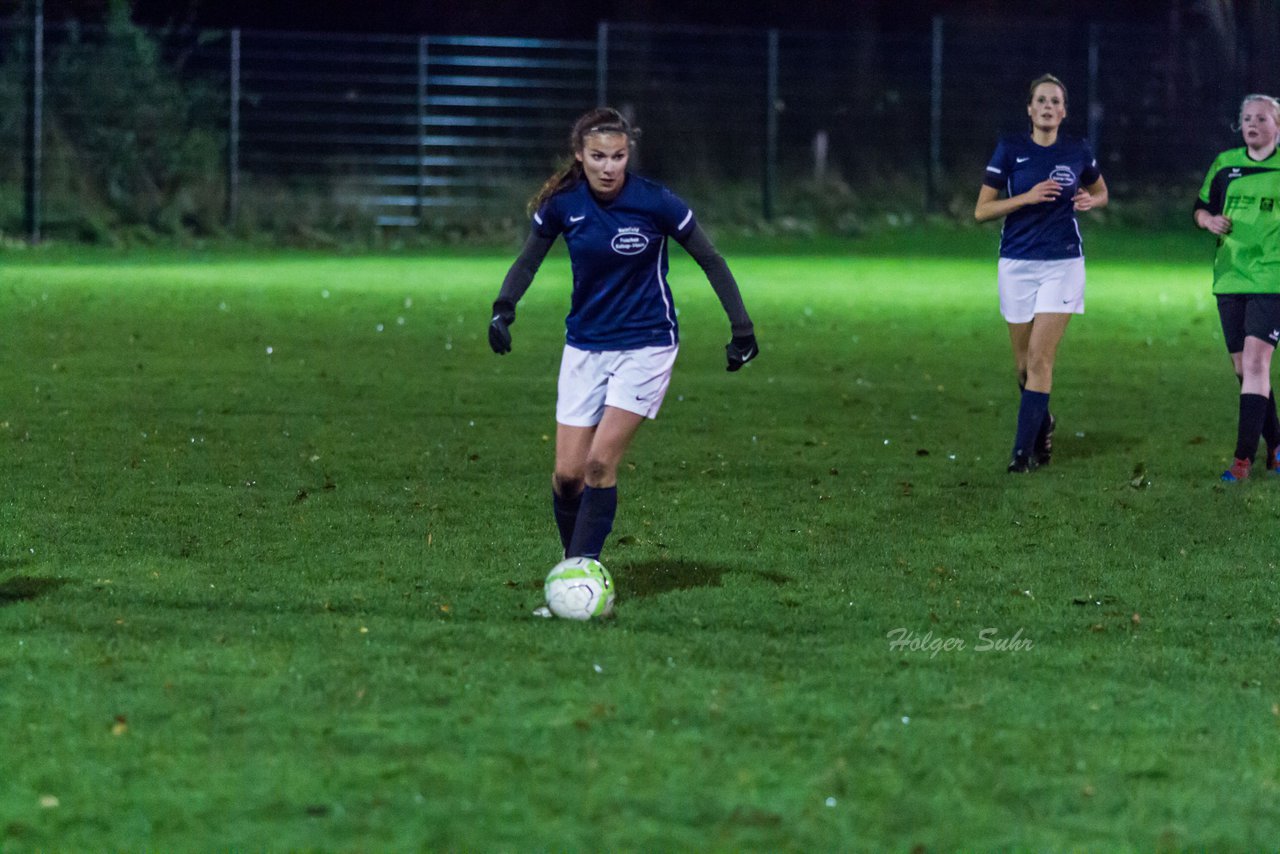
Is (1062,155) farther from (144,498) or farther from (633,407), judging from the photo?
(144,498)

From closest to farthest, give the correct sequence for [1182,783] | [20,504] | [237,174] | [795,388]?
1. [1182,783]
2. [20,504]
3. [795,388]
4. [237,174]

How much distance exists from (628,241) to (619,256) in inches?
2.5

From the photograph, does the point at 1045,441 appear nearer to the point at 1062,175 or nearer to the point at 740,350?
the point at 1062,175

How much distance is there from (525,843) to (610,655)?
173cm

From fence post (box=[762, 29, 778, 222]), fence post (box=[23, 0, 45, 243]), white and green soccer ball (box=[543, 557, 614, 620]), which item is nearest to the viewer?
white and green soccer ball (box=[543, 557, 614, 620])

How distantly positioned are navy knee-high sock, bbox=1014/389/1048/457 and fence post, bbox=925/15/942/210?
79.5 ft

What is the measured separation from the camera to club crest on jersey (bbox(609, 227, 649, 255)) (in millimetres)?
7039

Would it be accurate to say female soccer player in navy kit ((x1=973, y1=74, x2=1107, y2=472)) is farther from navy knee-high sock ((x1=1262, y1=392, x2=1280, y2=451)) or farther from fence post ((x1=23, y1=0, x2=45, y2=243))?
fence post ((x1=23, y1=0, x2=45, y2=243))

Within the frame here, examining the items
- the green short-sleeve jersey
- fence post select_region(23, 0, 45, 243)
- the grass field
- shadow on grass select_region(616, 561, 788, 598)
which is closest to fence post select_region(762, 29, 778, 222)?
fence post select_region(23, 0, 45, 243)

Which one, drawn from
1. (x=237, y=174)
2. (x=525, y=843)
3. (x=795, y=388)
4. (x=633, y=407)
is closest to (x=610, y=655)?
(x=633, y=407)

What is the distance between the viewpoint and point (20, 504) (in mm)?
8828

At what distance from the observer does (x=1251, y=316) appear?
10133 millimetres

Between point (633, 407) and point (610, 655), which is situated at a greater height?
point (633, 407)

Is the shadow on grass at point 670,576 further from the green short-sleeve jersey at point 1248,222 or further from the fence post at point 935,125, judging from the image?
the fence post at point 935,125
